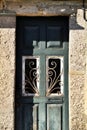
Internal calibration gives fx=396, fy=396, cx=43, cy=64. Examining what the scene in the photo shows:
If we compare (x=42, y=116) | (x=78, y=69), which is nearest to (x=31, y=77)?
(x=42, y=116)

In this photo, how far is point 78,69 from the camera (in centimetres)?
634

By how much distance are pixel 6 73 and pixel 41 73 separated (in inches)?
23.0

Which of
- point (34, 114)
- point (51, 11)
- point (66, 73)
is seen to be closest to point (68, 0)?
point (51, 11)

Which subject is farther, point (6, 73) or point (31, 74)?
point (31, 74)

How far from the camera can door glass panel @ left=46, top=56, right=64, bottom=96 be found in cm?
648

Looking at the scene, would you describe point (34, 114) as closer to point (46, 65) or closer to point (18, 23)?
point (46, 65)

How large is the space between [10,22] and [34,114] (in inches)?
60.7

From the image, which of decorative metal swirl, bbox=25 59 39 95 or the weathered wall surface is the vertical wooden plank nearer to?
decorative metal swirl, bbox=25 59 39 95

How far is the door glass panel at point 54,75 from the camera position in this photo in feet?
21.3

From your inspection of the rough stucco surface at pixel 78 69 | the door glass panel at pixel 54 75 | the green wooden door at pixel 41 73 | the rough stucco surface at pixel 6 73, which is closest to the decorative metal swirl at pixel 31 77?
the green wooden door at pixel 41 73

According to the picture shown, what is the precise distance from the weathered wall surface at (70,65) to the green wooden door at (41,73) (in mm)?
176

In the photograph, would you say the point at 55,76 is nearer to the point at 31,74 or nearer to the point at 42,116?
the point at 31,74

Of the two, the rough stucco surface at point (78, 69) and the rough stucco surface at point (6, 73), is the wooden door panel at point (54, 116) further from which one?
the rough stucco surface at point (6, 73)

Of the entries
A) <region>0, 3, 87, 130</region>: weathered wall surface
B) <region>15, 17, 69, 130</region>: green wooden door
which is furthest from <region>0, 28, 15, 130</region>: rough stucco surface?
<region>15, 17, 69, 130</region>: green wooden door
